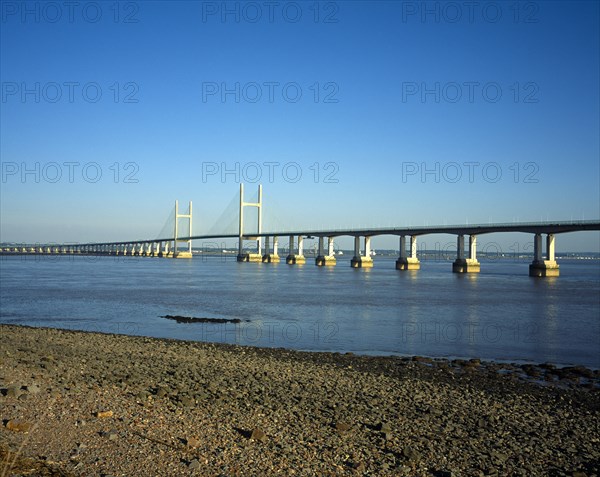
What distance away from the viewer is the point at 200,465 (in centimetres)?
613

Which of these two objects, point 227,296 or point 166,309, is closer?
point 166,309

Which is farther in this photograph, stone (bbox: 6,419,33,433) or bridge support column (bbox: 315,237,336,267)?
bridge support column (bbox: 315,237,336,267)

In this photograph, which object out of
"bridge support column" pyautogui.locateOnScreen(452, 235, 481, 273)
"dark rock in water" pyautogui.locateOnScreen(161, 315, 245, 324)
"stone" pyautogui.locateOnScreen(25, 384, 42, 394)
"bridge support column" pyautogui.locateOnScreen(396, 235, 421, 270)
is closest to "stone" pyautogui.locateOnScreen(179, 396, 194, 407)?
"stone" pyautogui.locateOnScreen(25, 384, 42, 394)

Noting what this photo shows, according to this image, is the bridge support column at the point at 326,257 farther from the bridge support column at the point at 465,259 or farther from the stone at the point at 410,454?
the stone at the point at 410,454

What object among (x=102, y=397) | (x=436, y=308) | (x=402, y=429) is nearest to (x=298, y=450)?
(x=402, y=429)

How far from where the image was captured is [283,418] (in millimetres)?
8289

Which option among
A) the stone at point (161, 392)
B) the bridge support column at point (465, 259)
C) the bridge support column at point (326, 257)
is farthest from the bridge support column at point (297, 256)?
the stone at point (161, 392)

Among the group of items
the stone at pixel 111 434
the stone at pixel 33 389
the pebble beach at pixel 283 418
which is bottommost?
the pebble beach at pixel 283 418

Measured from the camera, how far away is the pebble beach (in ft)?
20.8

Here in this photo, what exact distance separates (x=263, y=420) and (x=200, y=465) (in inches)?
79.6

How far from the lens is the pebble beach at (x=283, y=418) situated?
635 cm

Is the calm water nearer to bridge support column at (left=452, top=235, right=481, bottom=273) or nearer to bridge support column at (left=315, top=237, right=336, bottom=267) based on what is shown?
bridge support column at (left=452, top=235, right=481, bottom=273)

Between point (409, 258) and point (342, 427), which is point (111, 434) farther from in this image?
point (409, 258)

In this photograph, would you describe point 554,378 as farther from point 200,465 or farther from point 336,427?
Answer: point 200,465
